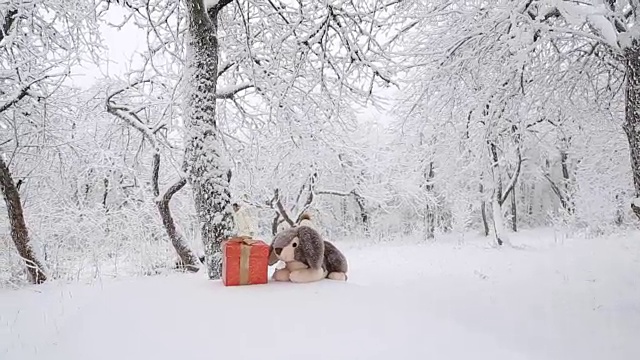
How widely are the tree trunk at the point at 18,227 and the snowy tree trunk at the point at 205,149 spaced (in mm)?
4331

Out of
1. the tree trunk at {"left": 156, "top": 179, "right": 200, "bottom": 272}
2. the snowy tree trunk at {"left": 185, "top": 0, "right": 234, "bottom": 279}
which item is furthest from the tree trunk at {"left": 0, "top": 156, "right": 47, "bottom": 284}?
the snowy tree trunk at {"left": 185, "top": 0, "right": 234, "bottom": 279}

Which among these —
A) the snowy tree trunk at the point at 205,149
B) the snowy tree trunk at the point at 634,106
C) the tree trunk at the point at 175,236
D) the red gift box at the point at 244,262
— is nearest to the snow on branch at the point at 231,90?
the snowy tree trunk at the point at 205,149

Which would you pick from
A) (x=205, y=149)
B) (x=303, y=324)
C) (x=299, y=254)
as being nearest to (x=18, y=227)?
(x=205, y=149)

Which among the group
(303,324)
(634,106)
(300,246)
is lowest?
(303,324)

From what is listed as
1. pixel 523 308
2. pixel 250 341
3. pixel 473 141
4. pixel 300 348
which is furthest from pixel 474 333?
pixel 473 141

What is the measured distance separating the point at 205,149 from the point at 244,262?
5.00 ft

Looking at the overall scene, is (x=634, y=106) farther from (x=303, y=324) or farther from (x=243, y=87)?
(x=243, y=87)

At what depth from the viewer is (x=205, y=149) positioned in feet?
15.2

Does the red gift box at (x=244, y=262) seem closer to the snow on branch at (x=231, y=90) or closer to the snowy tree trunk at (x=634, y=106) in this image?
the snow on branch at (x=231, y=90)

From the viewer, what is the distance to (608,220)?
19.1 meters

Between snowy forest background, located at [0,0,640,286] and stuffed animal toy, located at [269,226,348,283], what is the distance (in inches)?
41.7

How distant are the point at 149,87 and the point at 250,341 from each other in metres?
7.67

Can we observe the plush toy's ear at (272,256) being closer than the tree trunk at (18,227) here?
Yes

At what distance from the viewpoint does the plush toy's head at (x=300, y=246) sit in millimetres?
3809
